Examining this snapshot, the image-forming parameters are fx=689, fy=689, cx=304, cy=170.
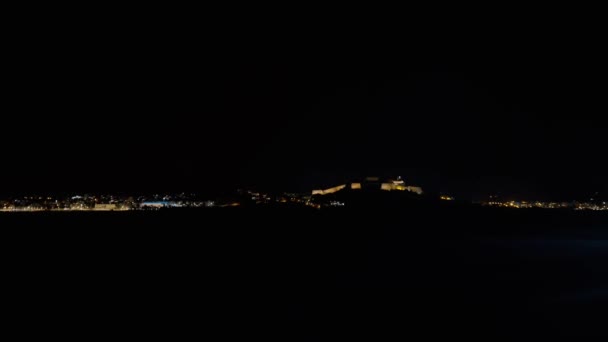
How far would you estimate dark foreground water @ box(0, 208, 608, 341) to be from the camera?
9.31 m

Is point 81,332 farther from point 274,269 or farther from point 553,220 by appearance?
point 553,220

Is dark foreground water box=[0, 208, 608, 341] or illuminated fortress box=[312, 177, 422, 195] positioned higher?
illuminated fortress box=[312, 177, 422, 195]

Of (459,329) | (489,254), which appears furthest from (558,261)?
(459,329)

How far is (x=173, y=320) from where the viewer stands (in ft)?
33.8

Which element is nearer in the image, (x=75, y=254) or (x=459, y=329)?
(x=459, y=329)

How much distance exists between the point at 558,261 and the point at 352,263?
5.43 m

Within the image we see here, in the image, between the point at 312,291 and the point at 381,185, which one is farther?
the point at 381,185

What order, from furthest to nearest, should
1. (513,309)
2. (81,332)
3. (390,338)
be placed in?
1. (513,309)
2. (81,332)
3. (390,338)

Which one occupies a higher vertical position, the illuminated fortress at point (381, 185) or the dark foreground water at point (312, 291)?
the illuminated fortress at point (381, 185)

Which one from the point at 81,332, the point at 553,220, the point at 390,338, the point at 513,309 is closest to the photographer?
the point at 390,338

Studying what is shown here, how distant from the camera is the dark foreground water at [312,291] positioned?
931 centimetres

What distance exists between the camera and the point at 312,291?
41.9 feet

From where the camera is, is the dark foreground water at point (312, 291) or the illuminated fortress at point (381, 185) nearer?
the dark foreground water at point (312, 291)

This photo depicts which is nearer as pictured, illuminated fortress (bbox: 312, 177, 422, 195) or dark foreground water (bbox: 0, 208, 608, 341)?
dark foreground water (bbox: 0, 208, 608, 341)
